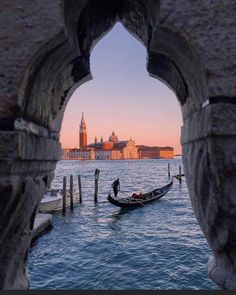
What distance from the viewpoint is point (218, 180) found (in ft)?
6.24

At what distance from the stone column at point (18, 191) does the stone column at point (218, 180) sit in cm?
113

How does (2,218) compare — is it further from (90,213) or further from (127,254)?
(90,213)

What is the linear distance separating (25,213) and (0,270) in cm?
41

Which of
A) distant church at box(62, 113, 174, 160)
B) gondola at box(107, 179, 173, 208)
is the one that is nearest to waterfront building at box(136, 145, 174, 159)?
distant church at box(62, 113, 174, 160)

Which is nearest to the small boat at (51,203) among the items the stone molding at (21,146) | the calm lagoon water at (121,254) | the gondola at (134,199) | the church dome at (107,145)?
the calm lagoon water at (121,254)

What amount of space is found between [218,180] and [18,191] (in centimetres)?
126

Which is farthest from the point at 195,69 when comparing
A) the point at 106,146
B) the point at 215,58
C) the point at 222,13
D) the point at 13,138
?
the point at 106,146

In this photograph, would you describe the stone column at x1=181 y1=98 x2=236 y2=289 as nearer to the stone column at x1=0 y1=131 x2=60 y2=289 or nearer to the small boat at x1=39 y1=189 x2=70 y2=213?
the stone column at x1=0 y1=131 x2=60 y2=289

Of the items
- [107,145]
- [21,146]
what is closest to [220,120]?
[21,146]

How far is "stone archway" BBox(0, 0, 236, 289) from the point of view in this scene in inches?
75.4

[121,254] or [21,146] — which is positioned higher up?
[21,146]

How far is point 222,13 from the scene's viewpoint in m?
1.95

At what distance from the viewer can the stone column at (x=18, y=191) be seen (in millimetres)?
1960

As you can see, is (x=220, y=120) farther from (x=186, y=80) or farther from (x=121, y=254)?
(x=121, y=254)
